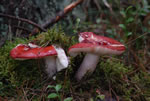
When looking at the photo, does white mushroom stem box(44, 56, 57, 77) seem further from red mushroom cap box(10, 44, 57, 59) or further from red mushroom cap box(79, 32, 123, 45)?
red mushroom cap box(79, 32, 123, 45)

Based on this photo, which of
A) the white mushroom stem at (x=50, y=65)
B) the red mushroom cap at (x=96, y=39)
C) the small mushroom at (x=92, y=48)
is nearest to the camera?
the small mushroom at (x=92, y=48)

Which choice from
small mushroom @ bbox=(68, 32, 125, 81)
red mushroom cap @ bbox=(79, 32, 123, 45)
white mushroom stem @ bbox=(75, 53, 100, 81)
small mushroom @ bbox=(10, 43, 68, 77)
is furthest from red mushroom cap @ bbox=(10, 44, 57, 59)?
white mushroom stem @ bbox=(75, 53, 100, 81)

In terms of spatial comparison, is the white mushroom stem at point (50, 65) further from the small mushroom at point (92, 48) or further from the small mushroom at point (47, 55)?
the small mushroom at point (92, 48)

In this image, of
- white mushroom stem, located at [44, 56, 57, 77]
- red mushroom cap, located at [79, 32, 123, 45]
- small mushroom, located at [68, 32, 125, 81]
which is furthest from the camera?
white mushroom stem, located at [44, 56, 57, 77]

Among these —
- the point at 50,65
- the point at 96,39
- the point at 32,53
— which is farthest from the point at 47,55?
the point at 96,39

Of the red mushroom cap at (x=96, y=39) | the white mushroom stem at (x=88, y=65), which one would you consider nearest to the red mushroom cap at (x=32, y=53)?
the red mushroom cap at (x=96, y=39)

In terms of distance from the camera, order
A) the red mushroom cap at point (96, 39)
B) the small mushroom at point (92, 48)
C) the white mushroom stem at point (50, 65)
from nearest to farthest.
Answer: the small mushroom at point (92, 48)
the red mushroom cap at point (96, 39)
the white mushroom stem at point (50, 65)

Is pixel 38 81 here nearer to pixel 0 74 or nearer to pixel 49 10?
pixel 0 74

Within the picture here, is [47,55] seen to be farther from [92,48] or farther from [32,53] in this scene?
[92,48]
